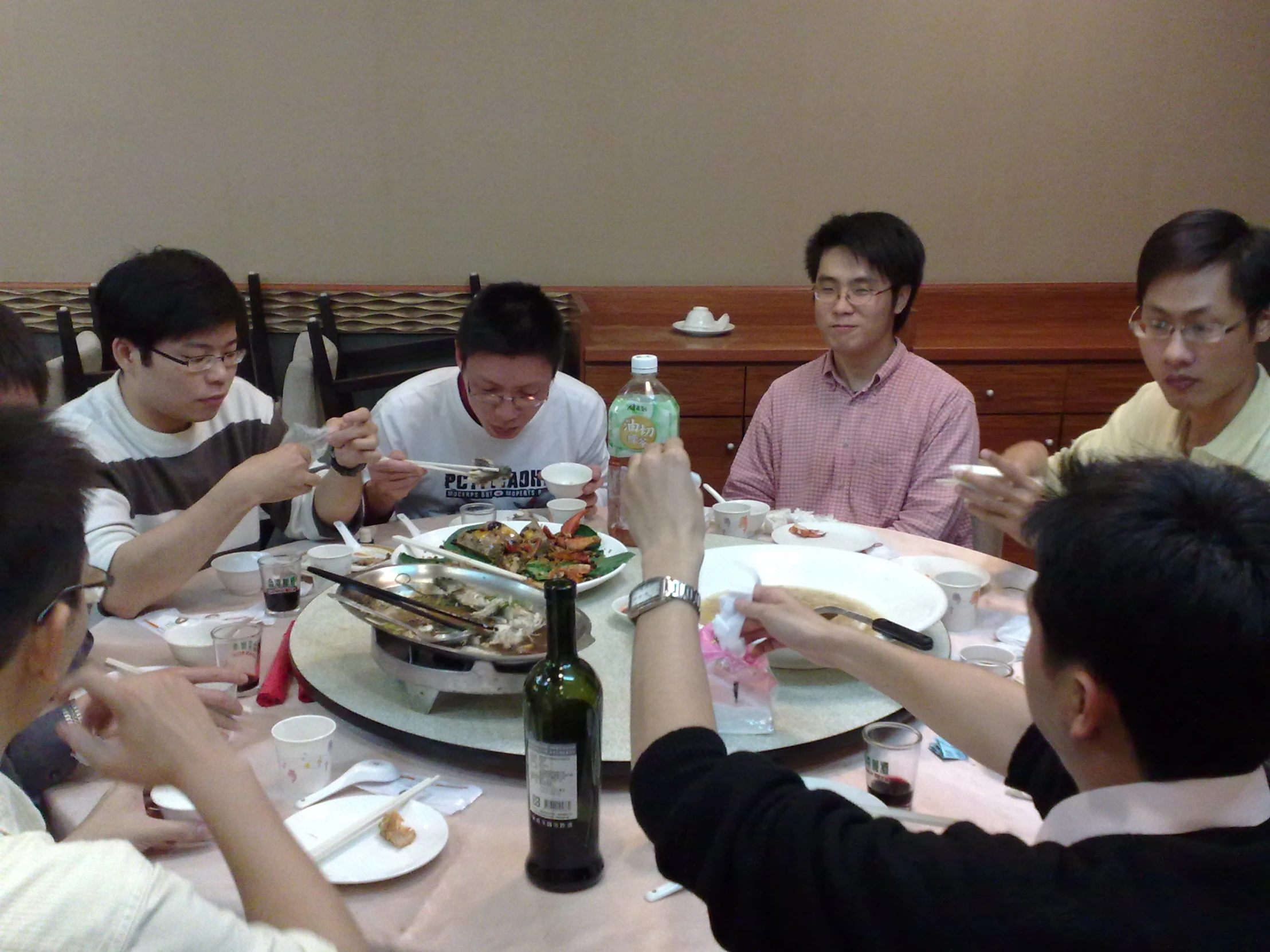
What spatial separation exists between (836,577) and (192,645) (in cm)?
106

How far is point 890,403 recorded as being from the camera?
8.71ft

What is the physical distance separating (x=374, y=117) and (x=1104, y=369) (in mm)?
3087

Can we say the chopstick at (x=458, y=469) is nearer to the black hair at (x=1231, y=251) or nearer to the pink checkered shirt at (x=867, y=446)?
the pink checkered shirt at (x=867, y=446)

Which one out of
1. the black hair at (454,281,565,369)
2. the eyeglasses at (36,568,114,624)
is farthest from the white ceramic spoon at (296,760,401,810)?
the black hair at (454,281,565,369)

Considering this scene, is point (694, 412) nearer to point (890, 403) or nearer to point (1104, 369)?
point (890, 403)

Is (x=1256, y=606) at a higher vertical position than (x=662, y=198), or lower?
lower

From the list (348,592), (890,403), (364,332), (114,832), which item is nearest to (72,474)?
(114,832)

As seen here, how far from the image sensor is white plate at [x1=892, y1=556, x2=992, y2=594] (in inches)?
71.6

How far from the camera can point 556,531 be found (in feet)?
6.42

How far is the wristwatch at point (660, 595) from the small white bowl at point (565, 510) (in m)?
1.12

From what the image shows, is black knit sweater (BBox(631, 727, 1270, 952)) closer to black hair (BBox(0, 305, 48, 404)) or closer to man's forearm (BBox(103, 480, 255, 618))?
man's forearm (BBox(103, 480, 255, 618))

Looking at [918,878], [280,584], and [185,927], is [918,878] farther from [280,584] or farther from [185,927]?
[280,584]

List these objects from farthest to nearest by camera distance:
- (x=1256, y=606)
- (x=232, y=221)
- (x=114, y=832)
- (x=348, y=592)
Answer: (x=232, y=221)
(x=348, y=592)
(x=114, y=832)
(x=1256, y=606)

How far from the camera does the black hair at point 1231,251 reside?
2.04 m
